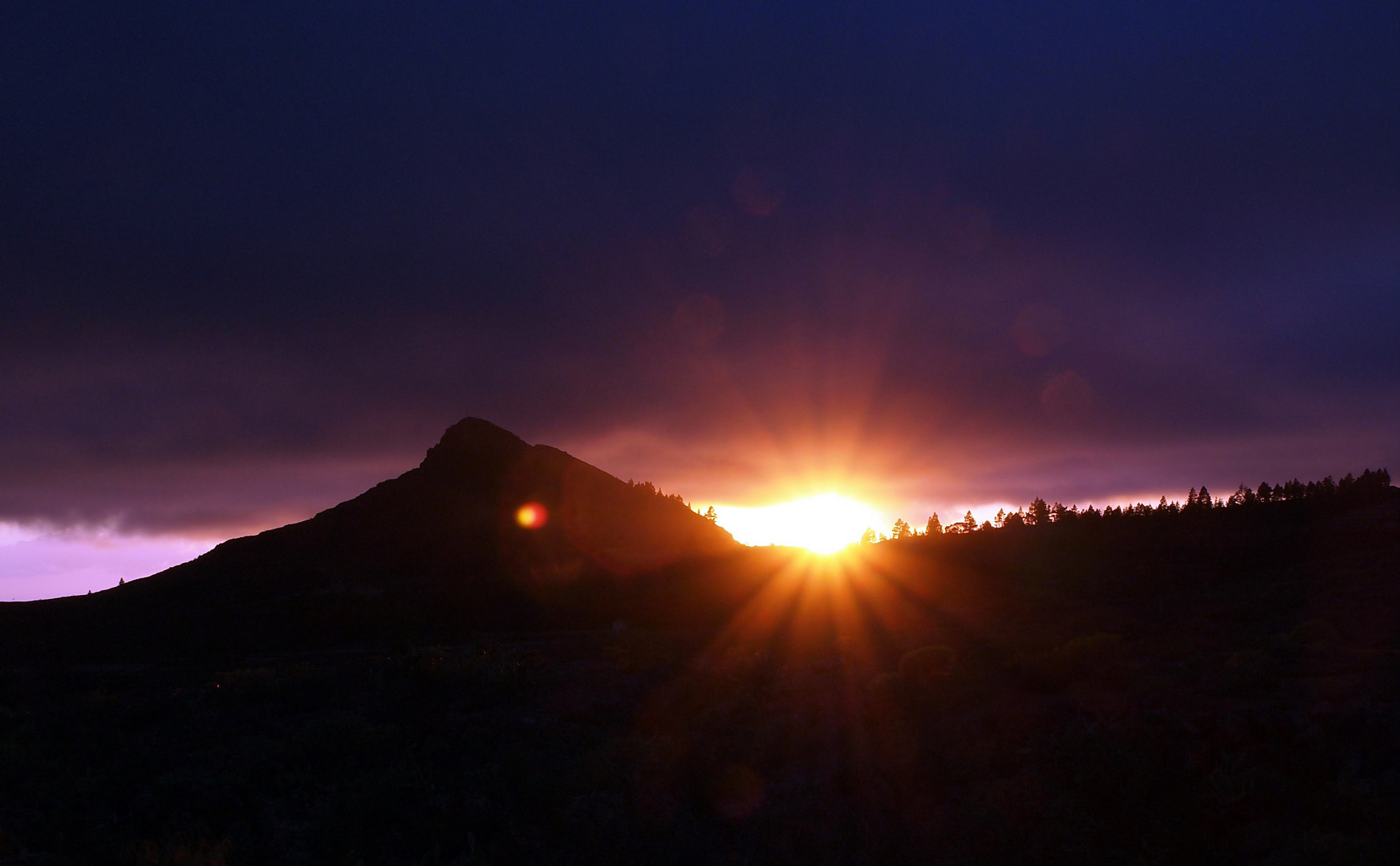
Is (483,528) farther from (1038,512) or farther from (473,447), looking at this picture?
(1038,512)

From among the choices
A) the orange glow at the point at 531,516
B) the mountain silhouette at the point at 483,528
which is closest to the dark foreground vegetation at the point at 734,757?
the mountain silhouette at the point at 483,528

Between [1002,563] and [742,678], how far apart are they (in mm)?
58137

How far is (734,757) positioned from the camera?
17.4 m

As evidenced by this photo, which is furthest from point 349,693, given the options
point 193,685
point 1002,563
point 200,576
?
point 1002,563

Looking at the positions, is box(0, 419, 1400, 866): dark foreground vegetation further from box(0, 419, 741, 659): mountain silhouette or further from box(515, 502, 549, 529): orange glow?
box(515, 502, 549, 529): orange glow

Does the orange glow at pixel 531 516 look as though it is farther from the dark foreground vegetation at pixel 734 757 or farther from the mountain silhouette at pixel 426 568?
the dark foreground vegetation at pixel 734 757

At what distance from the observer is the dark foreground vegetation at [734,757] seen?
531 inches

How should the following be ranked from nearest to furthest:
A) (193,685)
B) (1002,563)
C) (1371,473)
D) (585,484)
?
(193,685) → (1002,563) → (585,484) → (1371,473)

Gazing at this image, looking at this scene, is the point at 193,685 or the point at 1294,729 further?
the point at 193,685

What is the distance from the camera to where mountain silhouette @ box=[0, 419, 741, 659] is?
5241 cm

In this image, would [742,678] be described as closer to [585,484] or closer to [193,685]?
[193,685]

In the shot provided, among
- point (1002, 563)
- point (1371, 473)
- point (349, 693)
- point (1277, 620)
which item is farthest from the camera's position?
point (1371, 473)

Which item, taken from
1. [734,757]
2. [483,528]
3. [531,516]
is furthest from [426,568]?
[734,757]

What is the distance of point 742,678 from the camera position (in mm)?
24047
